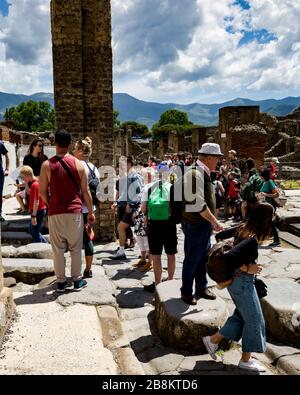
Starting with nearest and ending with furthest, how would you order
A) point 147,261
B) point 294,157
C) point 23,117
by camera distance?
point 147,261 → point 294,157 → point 23,117

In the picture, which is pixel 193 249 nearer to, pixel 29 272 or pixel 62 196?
pixel 62 196

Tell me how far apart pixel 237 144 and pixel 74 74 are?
10480 millimetres

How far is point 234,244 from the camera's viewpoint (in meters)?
3.40

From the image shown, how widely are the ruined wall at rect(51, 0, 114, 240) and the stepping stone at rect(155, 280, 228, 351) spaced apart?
536 centimetres

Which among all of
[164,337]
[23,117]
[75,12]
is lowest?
[164,337]

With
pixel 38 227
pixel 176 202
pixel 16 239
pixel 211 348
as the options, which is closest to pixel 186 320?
pixel 211 348

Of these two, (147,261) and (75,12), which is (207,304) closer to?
(147,261)

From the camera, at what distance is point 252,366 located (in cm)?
349

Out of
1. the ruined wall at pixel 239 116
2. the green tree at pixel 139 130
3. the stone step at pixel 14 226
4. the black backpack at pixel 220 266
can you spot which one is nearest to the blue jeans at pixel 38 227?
the stone step at pixel 14 226

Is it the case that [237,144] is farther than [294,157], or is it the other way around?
[294,157]

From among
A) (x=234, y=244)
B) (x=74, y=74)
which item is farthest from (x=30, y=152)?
(x=234, y=244)

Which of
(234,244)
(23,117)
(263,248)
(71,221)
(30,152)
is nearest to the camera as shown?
(234,244)

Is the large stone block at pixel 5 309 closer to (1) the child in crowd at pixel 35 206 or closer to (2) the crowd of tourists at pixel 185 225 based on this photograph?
(2) the crowd of tourists at pixel 185 225

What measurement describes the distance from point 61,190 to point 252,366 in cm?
260
